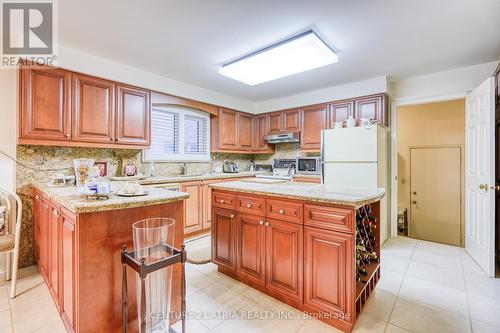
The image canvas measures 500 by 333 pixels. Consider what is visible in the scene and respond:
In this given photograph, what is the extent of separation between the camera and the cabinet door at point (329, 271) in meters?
1.58

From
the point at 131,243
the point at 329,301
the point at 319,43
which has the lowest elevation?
the point at 329,301

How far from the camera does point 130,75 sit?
3123 mm

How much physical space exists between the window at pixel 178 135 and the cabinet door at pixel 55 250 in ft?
6.12

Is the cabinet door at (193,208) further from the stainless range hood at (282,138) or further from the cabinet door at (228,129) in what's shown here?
the stainless range hood at (282,138)

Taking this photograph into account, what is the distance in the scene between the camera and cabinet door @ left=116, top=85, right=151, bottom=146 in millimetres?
3035

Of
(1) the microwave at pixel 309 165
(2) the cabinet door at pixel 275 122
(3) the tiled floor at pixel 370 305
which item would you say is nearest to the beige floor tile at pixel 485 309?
(3) the tiled floor at pixel 370 305

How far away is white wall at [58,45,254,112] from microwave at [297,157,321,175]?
176 centimetres

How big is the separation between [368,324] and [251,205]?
1.23 meters

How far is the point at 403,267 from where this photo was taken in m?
2.61

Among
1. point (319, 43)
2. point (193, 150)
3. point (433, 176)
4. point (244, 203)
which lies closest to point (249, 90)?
point (193, 150)

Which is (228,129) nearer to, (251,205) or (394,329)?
(251,205)

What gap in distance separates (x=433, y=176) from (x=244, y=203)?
14.8ft

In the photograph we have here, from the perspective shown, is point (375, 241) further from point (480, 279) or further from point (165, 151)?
point (165, 151)

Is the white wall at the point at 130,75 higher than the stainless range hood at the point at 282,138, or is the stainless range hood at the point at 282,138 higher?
the white wall at the point at 130,75
